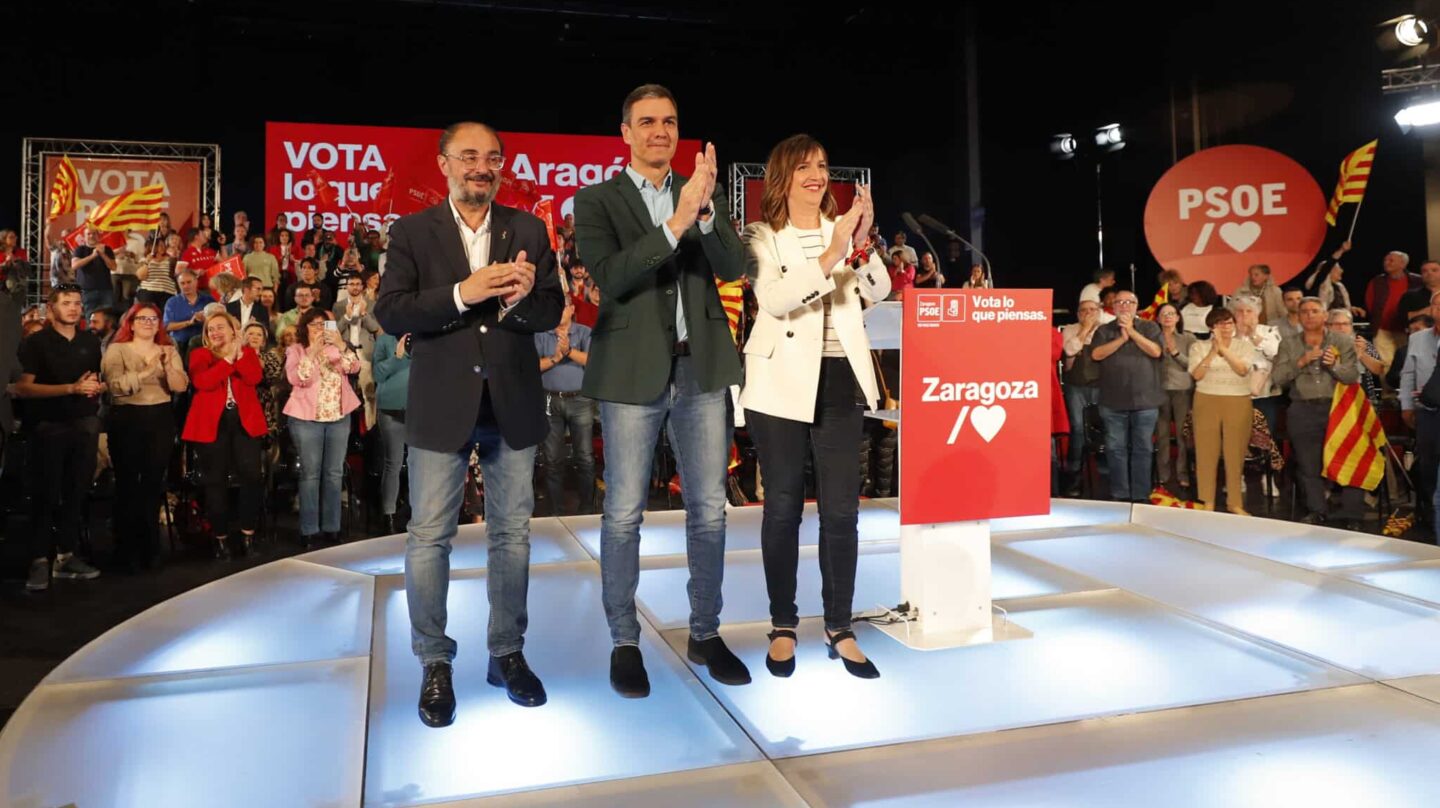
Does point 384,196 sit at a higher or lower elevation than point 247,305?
higher

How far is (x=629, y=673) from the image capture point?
2.41m

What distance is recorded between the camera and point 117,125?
443 inches

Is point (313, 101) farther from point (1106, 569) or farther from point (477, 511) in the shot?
point (1106, 569)

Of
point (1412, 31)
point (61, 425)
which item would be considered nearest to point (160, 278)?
point (61, 425)

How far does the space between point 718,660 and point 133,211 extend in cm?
1045

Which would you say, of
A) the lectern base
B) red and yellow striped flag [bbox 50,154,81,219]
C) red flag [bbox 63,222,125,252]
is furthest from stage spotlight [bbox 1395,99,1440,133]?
red and yellow striped flag [bbox 50,154,81,219]

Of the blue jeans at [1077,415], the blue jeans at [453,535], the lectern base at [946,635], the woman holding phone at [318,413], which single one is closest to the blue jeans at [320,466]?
the woman holding phone at [318,413]

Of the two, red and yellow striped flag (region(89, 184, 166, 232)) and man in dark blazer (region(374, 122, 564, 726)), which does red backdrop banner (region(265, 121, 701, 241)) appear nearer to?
red and yellow striped flag (region(89, 184, 166, 232))

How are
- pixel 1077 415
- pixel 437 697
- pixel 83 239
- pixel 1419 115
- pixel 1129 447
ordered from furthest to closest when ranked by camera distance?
pixel 83 239, pixel 1419 115, pixel 1077 415, pixel 1129 447, pixel 437 697

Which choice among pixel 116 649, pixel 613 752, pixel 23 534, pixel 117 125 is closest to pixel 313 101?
pixel 117 125

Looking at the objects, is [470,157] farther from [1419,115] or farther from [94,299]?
[1419,115]

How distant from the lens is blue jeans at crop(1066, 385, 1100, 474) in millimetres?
7438

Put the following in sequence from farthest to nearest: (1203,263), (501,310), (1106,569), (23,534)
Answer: (1203,263)
(23,534)
(1106,569)
(501,310)

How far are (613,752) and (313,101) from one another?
11.6 m
